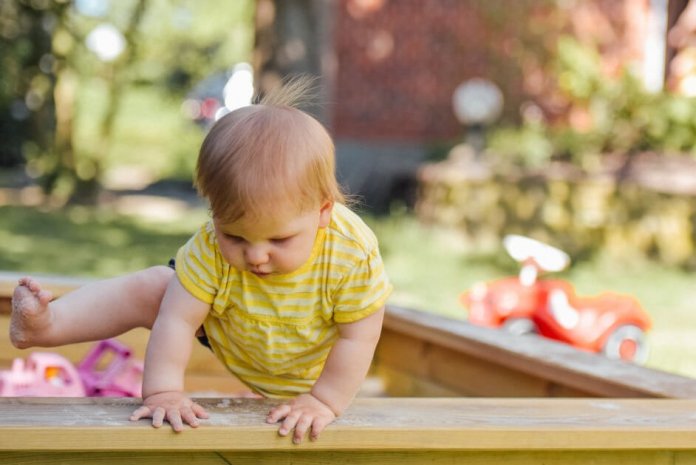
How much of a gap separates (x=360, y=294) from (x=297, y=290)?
12 cm

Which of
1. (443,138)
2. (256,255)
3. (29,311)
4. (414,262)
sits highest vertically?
(256,255)

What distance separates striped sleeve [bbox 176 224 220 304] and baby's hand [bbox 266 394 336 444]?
29 cm

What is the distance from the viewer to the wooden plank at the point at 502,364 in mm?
2711

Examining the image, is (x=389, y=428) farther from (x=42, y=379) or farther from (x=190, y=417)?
(x=42, y=379)

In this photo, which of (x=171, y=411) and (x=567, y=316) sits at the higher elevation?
(x=171, y=411)

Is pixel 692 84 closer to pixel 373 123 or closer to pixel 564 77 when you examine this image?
pixel 564 77

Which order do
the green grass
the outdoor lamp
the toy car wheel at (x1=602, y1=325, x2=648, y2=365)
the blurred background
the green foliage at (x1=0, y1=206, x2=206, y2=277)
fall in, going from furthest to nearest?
the outdoor lamp
the blurred background
the green foliage at (x1=0, y1=206, x2=206, y2=277)
the green grass
the toy car wheel at (x1=602, y1=325, x2=648, y2=365)

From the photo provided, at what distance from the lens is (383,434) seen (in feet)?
6.23

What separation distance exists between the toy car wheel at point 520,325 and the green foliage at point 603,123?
15.7 feet

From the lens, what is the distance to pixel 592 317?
4.57m

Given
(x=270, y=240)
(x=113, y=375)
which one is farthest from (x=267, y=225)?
(x=113, y=375)

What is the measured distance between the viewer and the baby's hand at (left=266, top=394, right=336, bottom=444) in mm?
1873

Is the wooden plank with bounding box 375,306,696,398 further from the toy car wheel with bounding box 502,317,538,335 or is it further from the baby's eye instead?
the baby's eye

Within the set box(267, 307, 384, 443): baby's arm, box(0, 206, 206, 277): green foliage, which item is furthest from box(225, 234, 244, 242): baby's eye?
box(0, 206, 206, 277): green foliage
